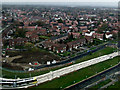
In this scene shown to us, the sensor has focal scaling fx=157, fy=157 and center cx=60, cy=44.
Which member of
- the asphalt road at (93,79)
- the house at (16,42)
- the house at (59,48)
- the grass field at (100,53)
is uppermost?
the house at (16,42)

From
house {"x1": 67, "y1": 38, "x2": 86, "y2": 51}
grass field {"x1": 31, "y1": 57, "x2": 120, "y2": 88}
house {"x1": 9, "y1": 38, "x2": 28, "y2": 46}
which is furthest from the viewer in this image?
house {"x1": 9, "y1": 38, "x2": 28, "y2": 46}

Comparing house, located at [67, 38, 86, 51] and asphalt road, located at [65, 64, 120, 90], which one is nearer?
asphalt road, located at [65, 64, 120, 90]

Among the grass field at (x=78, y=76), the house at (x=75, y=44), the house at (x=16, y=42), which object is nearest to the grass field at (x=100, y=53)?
the grass field at (x=78, y=76)

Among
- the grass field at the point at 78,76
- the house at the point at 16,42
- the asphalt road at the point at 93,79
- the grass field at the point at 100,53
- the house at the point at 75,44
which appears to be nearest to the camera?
the asphalt road at the point at 93,79

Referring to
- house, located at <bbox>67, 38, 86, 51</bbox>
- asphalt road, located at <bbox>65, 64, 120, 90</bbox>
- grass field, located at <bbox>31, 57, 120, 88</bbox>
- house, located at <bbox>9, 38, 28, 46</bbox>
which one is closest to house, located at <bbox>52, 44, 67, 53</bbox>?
house, located at <bbox>67, 38, 86, 51</bbox>

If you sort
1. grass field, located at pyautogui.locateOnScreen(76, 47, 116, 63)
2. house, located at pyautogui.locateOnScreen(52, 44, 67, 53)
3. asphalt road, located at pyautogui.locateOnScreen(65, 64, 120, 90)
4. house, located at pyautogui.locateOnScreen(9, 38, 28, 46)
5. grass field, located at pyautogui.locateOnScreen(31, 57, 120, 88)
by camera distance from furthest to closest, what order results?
house, located at pyautogui.locateOnScreen(9, 38, 28, 46), house, located at pyautogui.locateOnScreen(52, 44, 67, 53), grass field, located at pyautogui.locateOnScreen(76, 47, 116, 63), grass field, located at pyautogui.locateOnScreen(31, 57, 120, 88), asphalt road, located at pyautogui.locateOnScreen(65, 64, 120, 90)

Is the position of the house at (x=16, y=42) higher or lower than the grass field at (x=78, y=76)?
higher

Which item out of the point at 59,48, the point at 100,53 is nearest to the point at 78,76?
the point at 59,48

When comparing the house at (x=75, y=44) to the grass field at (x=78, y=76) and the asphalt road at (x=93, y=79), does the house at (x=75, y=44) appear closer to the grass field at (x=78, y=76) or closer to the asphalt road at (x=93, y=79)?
the grass field at (x=78, y=76)

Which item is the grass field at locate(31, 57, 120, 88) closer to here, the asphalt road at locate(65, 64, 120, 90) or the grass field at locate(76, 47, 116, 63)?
the asphalt road at locate(65, 64, 120, 90)
